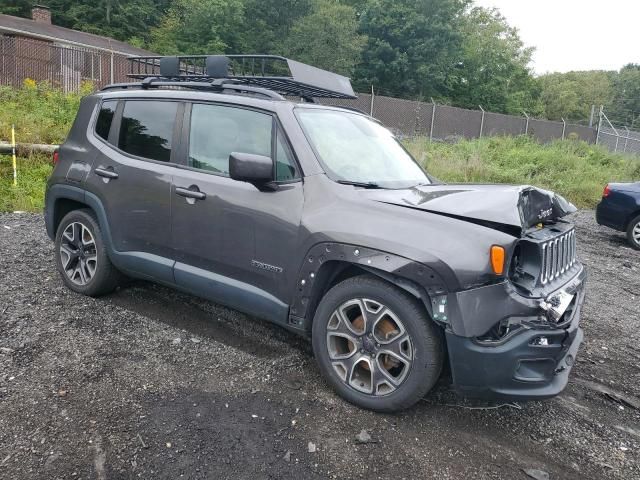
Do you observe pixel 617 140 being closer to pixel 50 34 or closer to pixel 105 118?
pixel 105 118

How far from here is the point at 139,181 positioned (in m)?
4.02

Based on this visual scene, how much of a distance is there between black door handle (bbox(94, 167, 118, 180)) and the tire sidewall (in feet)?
1.42

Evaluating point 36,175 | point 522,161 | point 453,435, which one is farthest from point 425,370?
point 522,161

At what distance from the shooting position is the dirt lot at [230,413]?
2607mm

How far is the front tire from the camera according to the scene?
283 centimetres

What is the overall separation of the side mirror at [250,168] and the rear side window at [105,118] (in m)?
1.87

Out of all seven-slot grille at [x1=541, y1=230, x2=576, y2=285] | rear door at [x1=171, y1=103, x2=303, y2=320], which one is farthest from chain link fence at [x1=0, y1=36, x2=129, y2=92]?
seven-slot grille at [x1=541, y1=230, x2=576, y2=285]

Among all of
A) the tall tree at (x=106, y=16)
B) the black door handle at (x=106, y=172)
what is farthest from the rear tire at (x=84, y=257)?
the tall tree at (x=106, y=16)

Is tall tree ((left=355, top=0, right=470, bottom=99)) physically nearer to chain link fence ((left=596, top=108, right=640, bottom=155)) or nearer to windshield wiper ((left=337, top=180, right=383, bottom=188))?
chain link fence ((left=596, top=108, right=640, bottom=155))

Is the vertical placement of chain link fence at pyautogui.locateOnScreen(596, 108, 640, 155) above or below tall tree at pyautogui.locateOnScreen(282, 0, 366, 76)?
below

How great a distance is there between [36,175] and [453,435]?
8.82m

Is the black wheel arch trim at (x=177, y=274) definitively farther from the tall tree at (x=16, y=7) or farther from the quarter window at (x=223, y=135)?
the tall tree at (x=16, y=7)

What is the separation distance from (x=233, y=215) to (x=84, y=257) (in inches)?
74.8

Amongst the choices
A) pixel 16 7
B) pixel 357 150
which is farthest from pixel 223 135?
pixel 16 7
